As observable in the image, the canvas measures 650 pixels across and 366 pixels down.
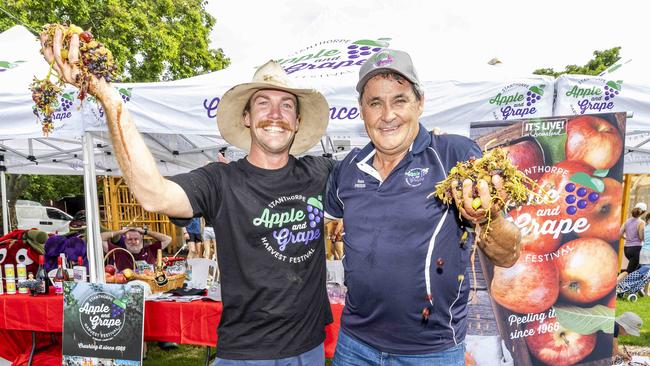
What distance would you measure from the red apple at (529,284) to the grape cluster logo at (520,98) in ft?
4.13

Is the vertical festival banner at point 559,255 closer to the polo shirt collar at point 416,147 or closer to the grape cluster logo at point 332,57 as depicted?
the grape cluster logo at point 332,57

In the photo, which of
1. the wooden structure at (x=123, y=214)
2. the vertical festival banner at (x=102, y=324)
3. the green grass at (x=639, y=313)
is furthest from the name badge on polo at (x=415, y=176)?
the wooden structure at (x=123, y=214)

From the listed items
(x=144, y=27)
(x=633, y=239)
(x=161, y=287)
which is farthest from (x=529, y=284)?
(x=144, y=27)

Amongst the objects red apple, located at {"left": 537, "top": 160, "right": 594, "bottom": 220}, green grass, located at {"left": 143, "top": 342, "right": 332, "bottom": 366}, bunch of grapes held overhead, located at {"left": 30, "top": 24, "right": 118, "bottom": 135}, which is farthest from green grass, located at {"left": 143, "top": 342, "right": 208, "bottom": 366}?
bunch of grapes held overhead, located at {"left": 30, "top": 24, "right": 118, "bottom": 135}

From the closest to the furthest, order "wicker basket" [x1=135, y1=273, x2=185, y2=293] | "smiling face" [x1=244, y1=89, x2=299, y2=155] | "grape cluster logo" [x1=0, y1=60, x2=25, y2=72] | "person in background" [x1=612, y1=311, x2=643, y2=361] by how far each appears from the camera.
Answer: "smiling face" [x1=244, y1=89, x2=299, y2=155] < "wicker basket" [x1=135, y1=273, x2=185, y2=293] < "grape cluster logo" [x1=0, y1=60, x2=25, y2=72] < "person in background" [x1=612, y1=311, x2=643, y2=361]

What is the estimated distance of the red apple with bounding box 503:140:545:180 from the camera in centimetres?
362

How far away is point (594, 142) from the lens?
11.6 feet

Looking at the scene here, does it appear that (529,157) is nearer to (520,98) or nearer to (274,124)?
(520,98)

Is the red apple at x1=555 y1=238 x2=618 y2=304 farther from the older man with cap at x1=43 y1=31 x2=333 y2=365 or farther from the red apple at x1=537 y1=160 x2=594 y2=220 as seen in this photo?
the older man with cap at x1=43 y1=31 x2=333 y2=365

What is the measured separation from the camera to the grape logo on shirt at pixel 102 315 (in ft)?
12.6

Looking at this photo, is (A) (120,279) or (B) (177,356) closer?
(A) (120,279)

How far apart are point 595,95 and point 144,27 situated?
47.2 feet

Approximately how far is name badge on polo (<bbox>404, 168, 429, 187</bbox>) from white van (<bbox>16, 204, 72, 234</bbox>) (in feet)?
65.5

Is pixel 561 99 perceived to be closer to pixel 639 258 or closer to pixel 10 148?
pixel 639 258
